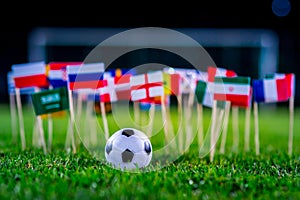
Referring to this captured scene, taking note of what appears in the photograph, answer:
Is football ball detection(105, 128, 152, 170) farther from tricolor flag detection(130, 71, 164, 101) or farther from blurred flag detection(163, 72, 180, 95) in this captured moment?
blurred flag detection(163, 72, 180, 95)

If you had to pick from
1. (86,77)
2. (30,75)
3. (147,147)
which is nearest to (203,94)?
(86,77)

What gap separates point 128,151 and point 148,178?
68cm

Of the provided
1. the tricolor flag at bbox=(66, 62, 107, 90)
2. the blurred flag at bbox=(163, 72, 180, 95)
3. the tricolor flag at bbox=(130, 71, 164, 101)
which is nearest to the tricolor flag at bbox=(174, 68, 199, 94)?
the blurred flag at bbox=(163, 72, 180, 95)

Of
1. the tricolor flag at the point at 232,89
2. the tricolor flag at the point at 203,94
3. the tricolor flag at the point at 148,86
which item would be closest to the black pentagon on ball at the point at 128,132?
the tricolor flag at the point at 148,86

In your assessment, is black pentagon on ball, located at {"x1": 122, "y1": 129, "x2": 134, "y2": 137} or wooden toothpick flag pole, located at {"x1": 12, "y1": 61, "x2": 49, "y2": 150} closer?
black pentagon on ball, located at {"x1": 122, "y1": 129, "x2": 134, "y2": 137}

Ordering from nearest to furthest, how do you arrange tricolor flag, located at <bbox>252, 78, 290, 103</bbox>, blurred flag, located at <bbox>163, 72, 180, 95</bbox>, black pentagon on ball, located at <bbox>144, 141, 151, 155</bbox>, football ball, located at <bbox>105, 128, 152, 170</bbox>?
football ball, located at <bbox>105, 128, 152, 170</bbox>
black pentagon on ball, located at <bbox>144, 141, 151, 155</bbox>
tricolor flag, located at <bbox>252, 78, 290, 103</bbox>
blurred flag, located at <bbox>163, 72, 180, 95</bbox>

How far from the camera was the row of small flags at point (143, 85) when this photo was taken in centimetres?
737

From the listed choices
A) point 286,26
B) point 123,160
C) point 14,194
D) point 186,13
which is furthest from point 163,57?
point 14,194

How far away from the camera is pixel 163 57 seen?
20.6 metres

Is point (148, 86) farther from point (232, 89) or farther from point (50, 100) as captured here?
point (50, 100)

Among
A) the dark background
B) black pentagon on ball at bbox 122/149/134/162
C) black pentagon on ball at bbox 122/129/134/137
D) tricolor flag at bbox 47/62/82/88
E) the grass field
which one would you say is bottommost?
the grass field

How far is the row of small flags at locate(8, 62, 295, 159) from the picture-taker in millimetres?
7371

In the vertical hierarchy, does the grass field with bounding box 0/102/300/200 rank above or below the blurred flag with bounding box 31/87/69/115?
below

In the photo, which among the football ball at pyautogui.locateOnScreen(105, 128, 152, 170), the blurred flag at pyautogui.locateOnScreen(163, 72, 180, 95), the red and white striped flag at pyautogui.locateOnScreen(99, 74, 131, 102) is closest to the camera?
the football ball at pyautogui.locateOnScreen(105, 128, 152, 170)
